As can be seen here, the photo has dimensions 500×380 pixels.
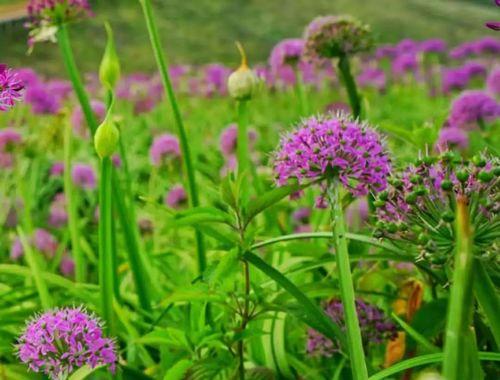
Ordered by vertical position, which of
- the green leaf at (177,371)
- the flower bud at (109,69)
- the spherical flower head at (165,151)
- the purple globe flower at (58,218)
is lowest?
the purple globe flower at (58,218)

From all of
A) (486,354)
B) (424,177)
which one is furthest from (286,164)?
(486,354)

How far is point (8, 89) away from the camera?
0.66 meters

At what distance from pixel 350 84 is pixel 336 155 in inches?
22.4

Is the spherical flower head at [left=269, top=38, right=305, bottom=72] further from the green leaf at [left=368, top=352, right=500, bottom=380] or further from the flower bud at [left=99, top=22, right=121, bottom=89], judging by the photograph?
the green leaf at [left=368, top=352, right=500, bottom=380]

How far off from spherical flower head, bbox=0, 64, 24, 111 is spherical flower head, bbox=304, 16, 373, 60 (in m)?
0.78

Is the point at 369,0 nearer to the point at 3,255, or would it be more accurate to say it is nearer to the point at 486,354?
the point at 3,255

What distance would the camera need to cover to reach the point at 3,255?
6.26 ft

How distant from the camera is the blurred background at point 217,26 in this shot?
256 inches

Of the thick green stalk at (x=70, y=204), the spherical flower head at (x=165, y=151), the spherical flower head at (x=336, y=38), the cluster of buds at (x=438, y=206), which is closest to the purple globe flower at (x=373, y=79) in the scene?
the spherical flower head at (x=165, y=151)

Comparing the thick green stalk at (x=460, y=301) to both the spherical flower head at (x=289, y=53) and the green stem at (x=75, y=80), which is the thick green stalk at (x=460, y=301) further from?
the spherical flower head at (x=289, y=53)

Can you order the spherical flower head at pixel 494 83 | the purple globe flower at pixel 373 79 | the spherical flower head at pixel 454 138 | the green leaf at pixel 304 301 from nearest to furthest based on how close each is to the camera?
the green leaf at pixel 304 301, the spherical flower head at pixel 454 138, the spherical flower head at pixel 494 83, the purple globe flower at pixel 373 79

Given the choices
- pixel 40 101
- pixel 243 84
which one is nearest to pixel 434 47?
pixel 40 101

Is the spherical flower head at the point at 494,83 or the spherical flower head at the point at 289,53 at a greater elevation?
the spherical flower head at the point at 289,53

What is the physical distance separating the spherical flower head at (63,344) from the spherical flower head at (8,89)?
0.21 meters
